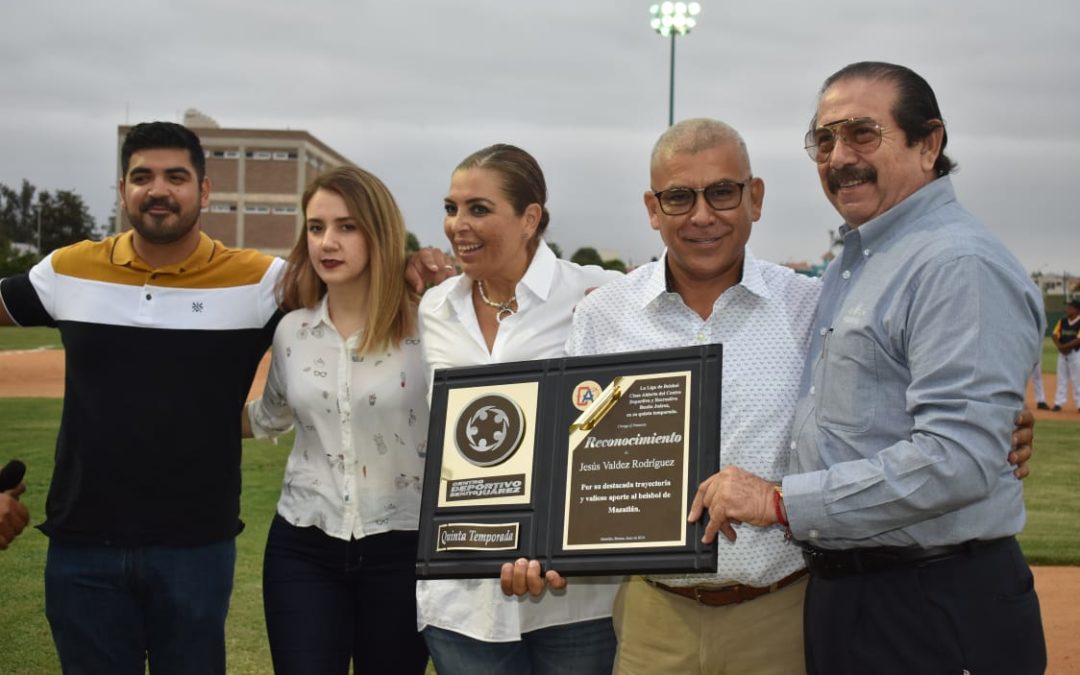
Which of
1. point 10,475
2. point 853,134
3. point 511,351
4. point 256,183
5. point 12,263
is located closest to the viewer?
point 853,134

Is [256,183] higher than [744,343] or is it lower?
higher

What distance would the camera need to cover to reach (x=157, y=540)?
13.8 feet

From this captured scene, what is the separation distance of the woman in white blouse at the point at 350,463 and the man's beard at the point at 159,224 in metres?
0.51

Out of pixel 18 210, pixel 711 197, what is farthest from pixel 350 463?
pixel 18 210

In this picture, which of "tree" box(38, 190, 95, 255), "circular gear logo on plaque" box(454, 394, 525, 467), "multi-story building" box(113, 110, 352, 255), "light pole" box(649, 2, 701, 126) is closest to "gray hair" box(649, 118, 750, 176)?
"circular gear logo on plaque" box(454, 394, 525, 467)

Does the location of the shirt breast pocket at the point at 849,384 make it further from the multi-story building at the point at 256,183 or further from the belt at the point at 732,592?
the multi-story building at the point at 256,183

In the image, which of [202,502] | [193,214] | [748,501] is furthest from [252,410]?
[748,501]

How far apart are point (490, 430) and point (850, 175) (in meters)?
1.31

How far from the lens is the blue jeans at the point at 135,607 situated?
414cm

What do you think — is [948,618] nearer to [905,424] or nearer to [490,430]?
[905,424]

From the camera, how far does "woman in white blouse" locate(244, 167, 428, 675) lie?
421 cm

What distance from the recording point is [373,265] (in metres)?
4.38

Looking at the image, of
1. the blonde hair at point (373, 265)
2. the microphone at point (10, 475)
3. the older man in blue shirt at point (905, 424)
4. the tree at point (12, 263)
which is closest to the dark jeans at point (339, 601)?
the blonde hair at point (373, 265)

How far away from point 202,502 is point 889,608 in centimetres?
257
